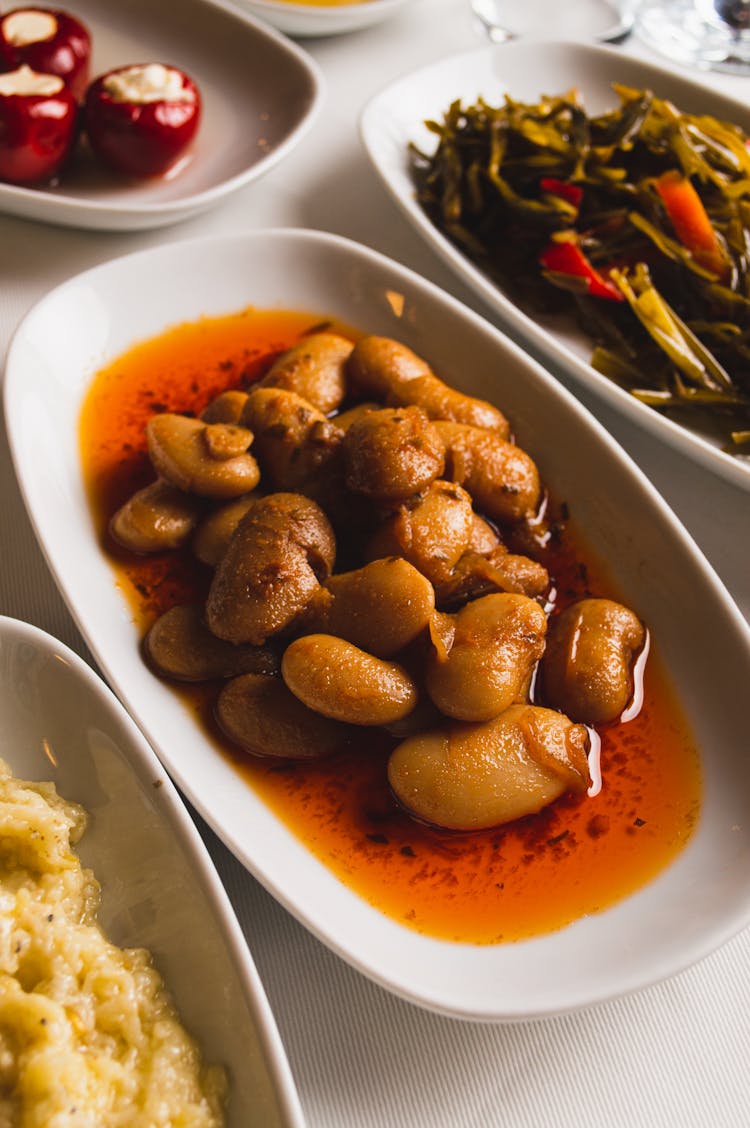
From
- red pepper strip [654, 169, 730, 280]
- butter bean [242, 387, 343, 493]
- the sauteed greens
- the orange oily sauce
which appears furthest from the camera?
red pepper strip [654, 169, 730, 280]

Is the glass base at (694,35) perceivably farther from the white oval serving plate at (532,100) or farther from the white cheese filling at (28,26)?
the white cheese filling at (28,26)

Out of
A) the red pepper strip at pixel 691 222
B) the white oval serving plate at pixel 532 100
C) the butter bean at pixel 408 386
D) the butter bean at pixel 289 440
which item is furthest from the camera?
the red pepper strip at pixel 691 222

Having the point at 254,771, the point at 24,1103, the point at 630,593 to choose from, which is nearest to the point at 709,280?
the point at 630,593

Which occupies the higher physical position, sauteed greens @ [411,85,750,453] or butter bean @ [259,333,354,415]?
sauteed greens @ [411,85,750,453]

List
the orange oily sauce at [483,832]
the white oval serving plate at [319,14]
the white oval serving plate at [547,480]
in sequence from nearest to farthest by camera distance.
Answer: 1. the white oval serving plate at [547,480]
2. the orange oily sauce at [483,832]
3. the white oval serving plate at [319,14]

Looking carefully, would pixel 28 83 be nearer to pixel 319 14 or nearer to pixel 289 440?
pixel 319 14

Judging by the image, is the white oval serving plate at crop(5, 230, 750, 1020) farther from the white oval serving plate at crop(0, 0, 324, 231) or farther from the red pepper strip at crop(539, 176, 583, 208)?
the red pepper strip at crop(539, 176, 583, 208)

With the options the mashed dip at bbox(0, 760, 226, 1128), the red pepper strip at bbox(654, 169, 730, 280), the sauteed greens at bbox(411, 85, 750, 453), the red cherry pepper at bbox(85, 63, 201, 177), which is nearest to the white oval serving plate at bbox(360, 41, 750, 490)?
the sauteed greens at bbox(411, 85, 750, 453)

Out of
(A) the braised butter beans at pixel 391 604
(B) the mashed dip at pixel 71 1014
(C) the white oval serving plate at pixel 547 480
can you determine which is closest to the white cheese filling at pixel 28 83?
(C) the white oval serving plate at pixel 547 480
